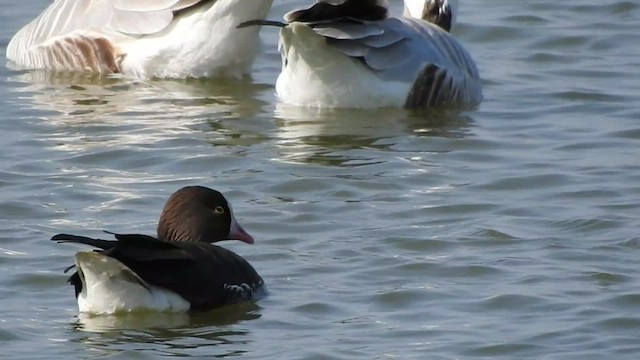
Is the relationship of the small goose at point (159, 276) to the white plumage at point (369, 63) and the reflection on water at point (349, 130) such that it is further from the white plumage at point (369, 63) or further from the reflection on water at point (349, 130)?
the white plumage at point (369, 63)

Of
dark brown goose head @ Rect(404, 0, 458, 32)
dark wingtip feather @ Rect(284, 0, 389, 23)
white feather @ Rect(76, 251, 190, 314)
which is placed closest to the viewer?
white feather @ Rect(76, 251, 190, 314)

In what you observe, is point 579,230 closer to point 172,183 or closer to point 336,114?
point 172,183

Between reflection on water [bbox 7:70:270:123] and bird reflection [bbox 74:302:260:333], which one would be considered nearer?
bird reflection [bbox 74:302:260:333]

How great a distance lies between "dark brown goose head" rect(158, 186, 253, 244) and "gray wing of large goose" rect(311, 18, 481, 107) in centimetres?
310

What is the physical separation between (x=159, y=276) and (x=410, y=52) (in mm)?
5013

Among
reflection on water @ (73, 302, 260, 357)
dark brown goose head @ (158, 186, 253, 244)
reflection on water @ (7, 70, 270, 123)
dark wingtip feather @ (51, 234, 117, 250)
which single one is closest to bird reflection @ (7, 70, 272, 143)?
reflection on water @ (7, 70, 270, 123)

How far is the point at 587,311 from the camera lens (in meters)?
8.26

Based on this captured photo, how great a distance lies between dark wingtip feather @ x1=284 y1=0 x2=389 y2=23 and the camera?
11883 millimetres

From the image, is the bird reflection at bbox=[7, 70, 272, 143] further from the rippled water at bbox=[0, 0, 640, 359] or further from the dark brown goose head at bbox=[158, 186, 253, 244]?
the dark brown goose head at bbox=[158, 186, 253, 244]

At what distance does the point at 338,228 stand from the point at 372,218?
26 centimetres

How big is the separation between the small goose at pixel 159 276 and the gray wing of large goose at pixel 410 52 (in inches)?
144

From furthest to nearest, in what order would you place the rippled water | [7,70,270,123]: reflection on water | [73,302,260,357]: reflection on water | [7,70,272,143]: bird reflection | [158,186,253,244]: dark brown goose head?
1. [7,70,270,123]: reflection on water
2. [7,70,272,143]: bird reflection
3. [158,186,253,244]: dark brown goose head
4. the rippled water
5. [73,302,260,357]: reflection on water

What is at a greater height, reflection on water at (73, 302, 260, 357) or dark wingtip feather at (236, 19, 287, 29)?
dark wingtip feather at (236, 19, 287, 29)

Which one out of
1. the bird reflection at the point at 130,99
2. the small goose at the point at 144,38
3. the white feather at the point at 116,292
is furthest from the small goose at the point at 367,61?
the white feather at the point at 116,292
